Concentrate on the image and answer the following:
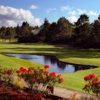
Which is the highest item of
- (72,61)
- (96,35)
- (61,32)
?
(61,32)

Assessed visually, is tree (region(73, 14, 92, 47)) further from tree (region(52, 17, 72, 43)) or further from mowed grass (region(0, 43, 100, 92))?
mowed grass (region(0, 43, 100, 92))

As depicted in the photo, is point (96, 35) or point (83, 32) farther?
point (83, 32)

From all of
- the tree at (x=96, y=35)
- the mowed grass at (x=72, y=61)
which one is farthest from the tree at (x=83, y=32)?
the mowed grass at (x=72, y=61)

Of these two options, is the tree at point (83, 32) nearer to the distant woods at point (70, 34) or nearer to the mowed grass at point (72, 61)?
the distant woods at point (70, 34)

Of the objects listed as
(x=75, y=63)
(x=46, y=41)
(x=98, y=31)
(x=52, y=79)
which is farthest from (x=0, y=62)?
(x=46, y=41)

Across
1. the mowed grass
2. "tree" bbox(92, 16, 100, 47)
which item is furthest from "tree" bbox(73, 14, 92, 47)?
the mowed grass

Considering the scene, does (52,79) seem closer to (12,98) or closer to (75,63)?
(12,98)

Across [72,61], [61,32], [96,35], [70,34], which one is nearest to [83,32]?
[96,35]

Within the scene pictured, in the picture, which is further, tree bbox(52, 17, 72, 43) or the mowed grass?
tree bbox(52, 17, 72, 43)

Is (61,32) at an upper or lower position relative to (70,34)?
upper

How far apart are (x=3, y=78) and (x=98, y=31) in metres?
86.8

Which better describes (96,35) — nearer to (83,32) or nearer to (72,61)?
(83,32)

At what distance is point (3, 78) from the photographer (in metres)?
18.9

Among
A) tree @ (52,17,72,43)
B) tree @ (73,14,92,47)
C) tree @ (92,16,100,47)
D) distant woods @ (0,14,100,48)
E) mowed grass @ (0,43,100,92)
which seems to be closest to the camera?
mowed grass @ (0,43,100,92)
